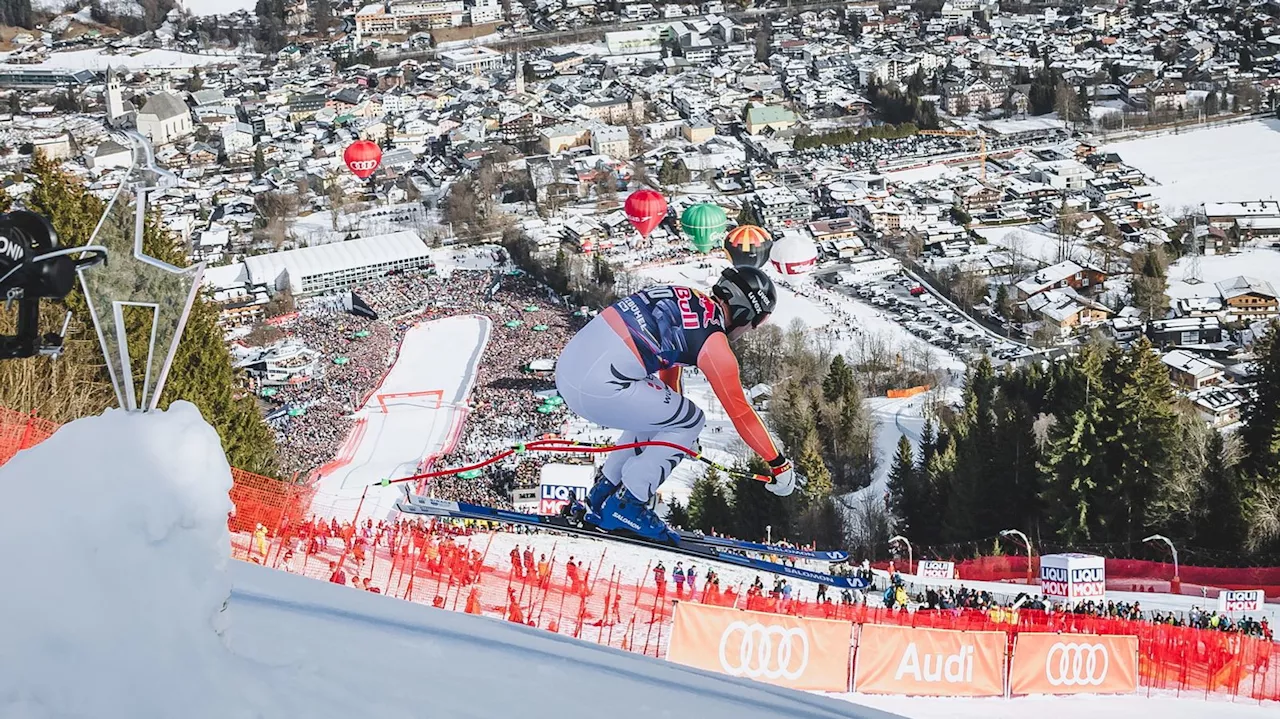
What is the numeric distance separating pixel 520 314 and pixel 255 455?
1435 centimetres

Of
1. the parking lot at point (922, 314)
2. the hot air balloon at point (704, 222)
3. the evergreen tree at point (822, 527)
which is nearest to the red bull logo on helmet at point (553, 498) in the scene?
the evergreen tree at point (822, 527)

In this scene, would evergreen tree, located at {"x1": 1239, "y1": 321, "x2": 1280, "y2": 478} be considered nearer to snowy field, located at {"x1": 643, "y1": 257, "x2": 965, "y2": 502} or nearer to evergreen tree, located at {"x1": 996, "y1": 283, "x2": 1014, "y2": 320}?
snowy field, located at {"x1": 643, "y1": 257, "x2": 965, "y2": 502}

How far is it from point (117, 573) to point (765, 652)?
154 inches

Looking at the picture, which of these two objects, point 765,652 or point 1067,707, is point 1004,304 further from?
point 765,652

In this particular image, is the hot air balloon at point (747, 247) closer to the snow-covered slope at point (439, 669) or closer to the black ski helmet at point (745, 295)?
the black ski helmet at point (745, 295)

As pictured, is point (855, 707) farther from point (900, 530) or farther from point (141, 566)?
point (900, 530)

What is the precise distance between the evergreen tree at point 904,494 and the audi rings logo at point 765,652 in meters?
6.64

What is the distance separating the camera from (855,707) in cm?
351

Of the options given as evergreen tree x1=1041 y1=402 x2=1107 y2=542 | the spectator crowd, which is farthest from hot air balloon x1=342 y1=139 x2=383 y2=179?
evergreen tree x1=1041 y1=402 x2=1107 y2=542

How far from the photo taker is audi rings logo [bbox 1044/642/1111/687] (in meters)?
6.07

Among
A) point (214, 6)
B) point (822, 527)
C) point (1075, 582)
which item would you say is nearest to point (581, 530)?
point (1075, 582)

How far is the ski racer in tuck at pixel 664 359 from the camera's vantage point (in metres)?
3.88

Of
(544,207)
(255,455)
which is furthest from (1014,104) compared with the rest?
(255,455)

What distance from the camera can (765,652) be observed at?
18.3 ft
